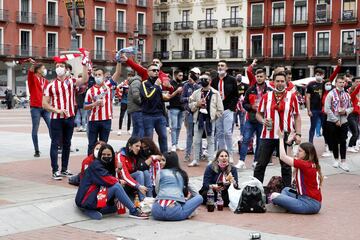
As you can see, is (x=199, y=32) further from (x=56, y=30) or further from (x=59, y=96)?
(x=59, y=96)

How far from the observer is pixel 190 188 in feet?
25.5

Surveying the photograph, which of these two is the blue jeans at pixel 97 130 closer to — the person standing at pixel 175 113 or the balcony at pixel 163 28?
the person standing at pixel 175 113

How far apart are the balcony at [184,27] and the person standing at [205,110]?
55382 mm

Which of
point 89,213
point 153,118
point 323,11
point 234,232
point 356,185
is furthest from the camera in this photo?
point 323,11

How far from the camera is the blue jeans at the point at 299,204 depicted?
763 cm

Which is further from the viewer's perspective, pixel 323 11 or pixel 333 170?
pixel 323 11

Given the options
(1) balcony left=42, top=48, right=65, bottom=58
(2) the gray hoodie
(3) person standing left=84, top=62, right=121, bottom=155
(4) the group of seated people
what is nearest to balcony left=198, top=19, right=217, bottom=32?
(1) balcony left=42, top=48, right=65, bottom=58

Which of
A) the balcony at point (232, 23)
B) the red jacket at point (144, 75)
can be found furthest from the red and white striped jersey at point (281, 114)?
the balcony at point (232, 23)

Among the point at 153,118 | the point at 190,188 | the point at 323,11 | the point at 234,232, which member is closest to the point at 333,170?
the point at 153,118

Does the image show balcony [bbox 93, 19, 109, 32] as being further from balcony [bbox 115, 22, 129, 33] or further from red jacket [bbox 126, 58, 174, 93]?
red jacket [bbox 126, 58, 174, 93]

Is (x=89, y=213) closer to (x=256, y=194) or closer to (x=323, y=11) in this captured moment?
(x=256, y=194)

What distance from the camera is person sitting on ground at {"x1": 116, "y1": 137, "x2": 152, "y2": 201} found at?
25.8 ft

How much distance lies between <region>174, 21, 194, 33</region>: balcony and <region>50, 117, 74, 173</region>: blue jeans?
57.2 meters

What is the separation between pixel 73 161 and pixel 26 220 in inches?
182
